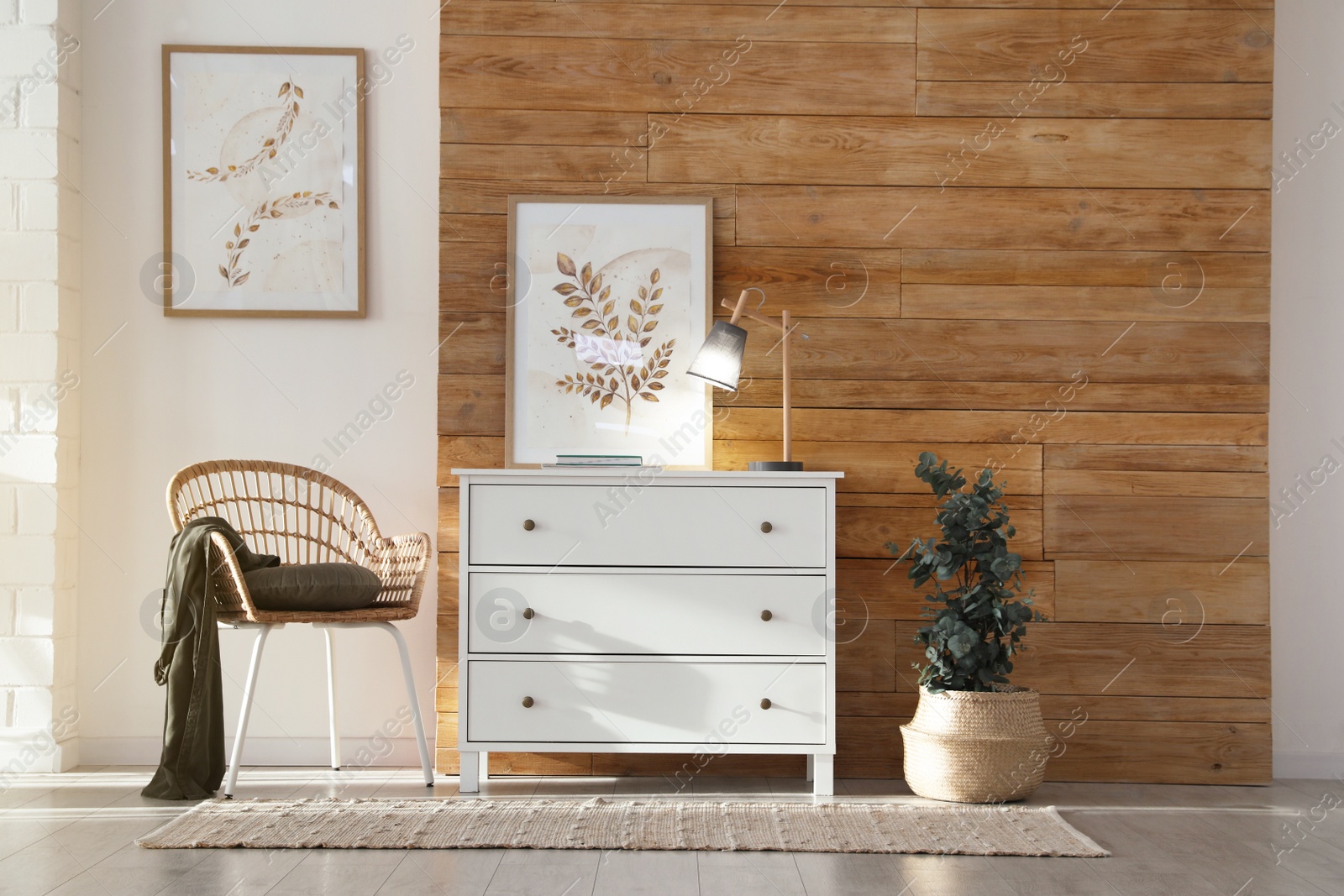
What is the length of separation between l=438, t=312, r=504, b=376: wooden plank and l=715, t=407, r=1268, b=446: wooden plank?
2.11ft

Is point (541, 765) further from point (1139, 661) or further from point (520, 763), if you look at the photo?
point (1139, 661)

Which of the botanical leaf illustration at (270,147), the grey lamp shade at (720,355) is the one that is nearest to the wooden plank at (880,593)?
the grey lamp shade at (720,355)

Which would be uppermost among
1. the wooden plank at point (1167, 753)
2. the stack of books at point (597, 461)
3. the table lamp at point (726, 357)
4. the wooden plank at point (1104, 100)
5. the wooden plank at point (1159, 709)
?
the wooden plank at point (1104, 100)

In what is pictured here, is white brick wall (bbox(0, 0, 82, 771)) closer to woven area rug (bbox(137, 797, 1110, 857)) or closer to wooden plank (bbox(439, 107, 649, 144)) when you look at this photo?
woven area rug (bbox(137, 797, 1110, 857))

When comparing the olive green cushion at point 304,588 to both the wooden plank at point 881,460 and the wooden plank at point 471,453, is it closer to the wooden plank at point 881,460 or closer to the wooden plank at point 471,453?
the wooden plank at point 471,453

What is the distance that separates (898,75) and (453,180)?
49.6 inches

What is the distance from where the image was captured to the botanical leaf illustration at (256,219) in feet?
10.2

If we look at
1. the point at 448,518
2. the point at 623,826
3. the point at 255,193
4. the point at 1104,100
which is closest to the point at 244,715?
the point at 448,518

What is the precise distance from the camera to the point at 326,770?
298cm

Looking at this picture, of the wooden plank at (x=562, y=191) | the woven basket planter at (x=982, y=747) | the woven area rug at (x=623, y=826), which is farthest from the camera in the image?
the wooden plank at (x=562, y=191)

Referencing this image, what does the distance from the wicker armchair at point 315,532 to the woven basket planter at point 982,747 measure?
1.25 metres

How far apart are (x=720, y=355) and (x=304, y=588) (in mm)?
1156

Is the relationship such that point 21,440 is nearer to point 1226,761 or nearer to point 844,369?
point 844,369

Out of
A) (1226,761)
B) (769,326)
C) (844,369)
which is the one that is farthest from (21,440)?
(1226,761)
